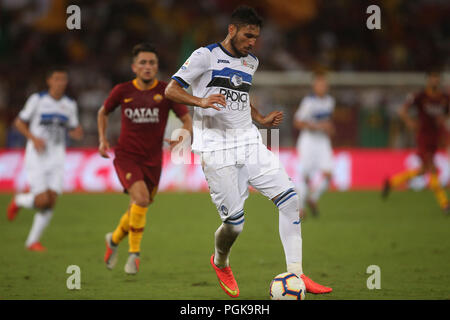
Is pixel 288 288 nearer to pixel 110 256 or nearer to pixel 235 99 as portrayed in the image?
pixel 235 99

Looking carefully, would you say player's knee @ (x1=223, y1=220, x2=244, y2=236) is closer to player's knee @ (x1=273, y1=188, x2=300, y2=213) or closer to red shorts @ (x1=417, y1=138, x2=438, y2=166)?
player's knee @ (x1=273, y1=188, x2=300, y2=213)

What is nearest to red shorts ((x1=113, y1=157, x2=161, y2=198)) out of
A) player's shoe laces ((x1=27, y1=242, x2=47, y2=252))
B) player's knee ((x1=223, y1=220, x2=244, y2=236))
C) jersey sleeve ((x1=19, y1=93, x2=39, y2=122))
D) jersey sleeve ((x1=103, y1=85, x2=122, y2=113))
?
jersey sleeve ((x1=103, y1=85, x2=122, y2=113))

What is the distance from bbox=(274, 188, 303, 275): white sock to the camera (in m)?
6.02

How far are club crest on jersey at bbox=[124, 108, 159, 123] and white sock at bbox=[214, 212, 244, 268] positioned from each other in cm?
178

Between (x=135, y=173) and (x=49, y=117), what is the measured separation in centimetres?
265

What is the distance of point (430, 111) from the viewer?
1292cm

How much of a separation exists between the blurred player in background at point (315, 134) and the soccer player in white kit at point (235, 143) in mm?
6310

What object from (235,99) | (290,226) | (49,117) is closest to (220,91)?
(235,99)

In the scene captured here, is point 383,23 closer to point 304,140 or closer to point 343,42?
point 343,42

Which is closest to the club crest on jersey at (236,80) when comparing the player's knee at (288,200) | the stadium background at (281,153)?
the player's knee at (288,200)

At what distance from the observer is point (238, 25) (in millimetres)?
5914

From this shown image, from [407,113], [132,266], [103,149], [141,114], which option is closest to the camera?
[132,266]

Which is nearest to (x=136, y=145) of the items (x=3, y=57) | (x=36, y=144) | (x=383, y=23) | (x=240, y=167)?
(x=240, y=167)

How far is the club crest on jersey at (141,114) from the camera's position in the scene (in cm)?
749
